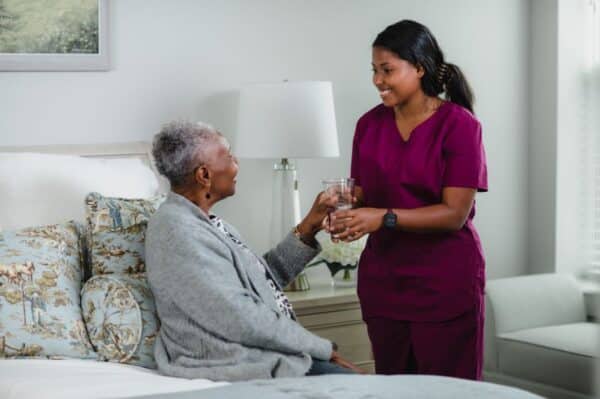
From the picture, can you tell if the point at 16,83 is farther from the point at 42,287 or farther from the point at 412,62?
the point at 412,62

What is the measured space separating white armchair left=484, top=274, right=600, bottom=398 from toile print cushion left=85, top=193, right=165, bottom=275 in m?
1.78

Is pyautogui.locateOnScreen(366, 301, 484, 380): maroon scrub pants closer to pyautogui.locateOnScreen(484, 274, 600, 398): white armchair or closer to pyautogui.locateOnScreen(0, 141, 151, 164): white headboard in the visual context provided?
pyautogui.locateOnScreen(484, 274, 600, 398): white armchair

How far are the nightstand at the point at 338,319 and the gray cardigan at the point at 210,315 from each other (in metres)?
0.94

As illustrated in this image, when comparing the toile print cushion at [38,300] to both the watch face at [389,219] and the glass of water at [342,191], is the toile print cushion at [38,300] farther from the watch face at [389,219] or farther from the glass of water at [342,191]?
the watch face at [389,219]

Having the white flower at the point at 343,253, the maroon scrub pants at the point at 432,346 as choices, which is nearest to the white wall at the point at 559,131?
the white flower at the point at 343,253

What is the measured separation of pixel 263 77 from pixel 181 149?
1357 mm

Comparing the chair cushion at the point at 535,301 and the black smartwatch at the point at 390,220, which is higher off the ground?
the black smartwatch at the point at 390,220

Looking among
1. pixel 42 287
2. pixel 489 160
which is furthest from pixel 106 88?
pixel 489 160

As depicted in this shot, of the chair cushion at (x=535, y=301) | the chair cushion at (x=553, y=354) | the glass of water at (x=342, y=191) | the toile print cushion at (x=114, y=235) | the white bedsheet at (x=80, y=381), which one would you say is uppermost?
the glass of water at (x=342, y=191)

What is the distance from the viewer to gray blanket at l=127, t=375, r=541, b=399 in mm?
2182

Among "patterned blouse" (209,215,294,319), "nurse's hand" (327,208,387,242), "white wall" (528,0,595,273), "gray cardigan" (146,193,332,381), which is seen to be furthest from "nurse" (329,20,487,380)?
"white wall" (528,0,595,273)

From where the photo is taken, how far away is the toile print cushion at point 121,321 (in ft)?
9.22

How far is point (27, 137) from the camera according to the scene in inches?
144

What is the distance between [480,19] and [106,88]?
6.35 feet
